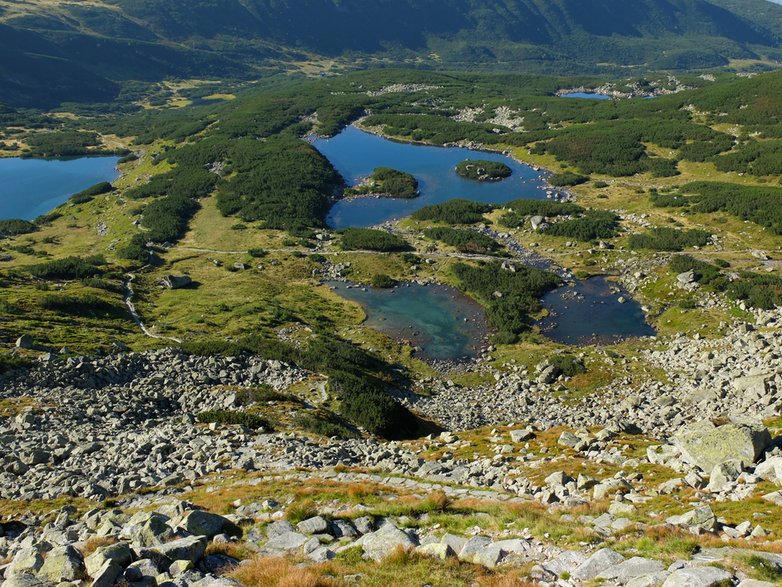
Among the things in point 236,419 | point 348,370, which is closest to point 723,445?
point 236,419

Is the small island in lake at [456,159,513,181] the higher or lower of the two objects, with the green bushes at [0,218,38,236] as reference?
higher

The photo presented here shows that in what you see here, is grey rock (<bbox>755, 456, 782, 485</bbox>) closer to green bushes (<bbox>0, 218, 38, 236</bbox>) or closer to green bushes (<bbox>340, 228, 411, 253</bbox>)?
green bushes (<bbox>340, 228, 411, 253</bbox>)

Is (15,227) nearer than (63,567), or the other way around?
(63,567)

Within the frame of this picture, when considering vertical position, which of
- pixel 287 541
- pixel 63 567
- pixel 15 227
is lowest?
pixel 15 227

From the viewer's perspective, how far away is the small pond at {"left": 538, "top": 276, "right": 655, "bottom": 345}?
183ft

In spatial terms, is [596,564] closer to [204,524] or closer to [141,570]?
[141,570]

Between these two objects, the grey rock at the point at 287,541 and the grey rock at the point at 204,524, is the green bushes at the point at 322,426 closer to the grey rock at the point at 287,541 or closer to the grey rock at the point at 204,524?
the grey rock at the point at 204,524

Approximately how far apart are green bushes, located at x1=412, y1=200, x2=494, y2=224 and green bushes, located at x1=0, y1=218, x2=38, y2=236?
64.5m

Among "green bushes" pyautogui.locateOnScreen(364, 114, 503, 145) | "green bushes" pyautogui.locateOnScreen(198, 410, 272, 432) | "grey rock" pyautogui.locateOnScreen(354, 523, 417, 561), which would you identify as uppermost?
"green bushes" pyautogui.locateOnScreen(364, 114, 503, 145)

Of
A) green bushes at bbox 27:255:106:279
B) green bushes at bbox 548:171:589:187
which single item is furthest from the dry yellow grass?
green bushes at bbox 548:171:589:187

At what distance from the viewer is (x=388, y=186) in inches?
4304

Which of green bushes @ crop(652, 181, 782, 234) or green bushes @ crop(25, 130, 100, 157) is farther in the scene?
green bushes @ crop(25, 130, 100, 157)

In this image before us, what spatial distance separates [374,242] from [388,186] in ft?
103

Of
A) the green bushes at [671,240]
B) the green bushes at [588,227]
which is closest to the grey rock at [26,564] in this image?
the green bushes at [671,240]
